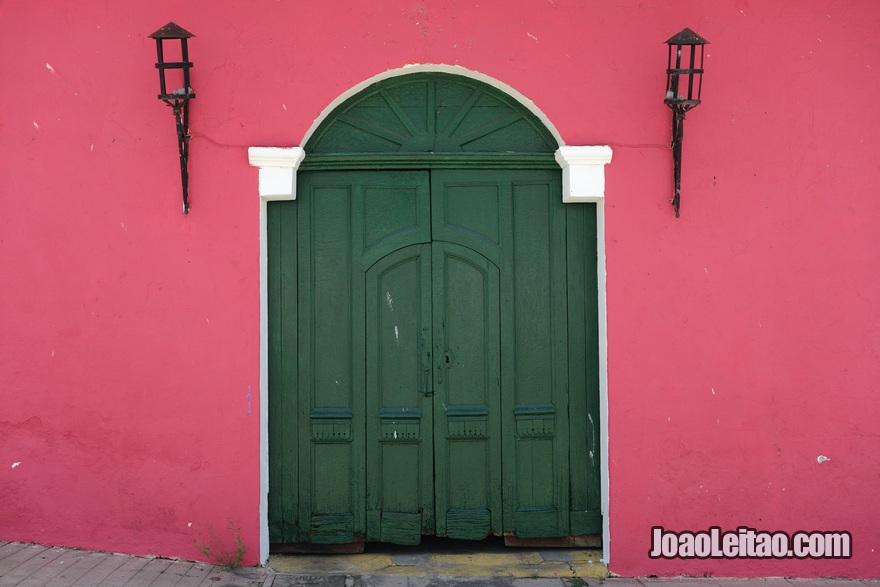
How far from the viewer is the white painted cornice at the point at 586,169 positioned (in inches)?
163

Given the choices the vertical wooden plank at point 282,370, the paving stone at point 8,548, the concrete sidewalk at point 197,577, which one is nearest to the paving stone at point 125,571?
the concrete sidewalk at point 197,577

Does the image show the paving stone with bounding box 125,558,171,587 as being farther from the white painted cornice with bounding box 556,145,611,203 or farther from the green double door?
the white painted cornice with bounding box 556,145,611,203

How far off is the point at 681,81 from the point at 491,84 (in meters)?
1.15

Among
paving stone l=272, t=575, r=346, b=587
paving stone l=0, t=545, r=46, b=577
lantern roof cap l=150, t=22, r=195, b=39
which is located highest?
lantern roof cap l=150, t=22, r=195, b=39

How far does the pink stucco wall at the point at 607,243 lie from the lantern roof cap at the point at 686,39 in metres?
0.34

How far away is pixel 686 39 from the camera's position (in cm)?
387

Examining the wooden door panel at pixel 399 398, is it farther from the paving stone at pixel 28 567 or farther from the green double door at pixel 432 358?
the paving stone at pixel 28 567

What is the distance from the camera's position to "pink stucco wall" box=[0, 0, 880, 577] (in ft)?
13.5

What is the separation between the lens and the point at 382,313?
4.36 m

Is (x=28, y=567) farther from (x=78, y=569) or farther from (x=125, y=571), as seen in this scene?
(x=125, y=571)

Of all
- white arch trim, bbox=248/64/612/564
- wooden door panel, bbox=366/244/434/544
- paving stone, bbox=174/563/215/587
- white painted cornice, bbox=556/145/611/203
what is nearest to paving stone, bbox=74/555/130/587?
paving stone, bbox=174/563/215/587

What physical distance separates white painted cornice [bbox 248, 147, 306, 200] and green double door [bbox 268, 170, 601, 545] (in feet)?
0.63

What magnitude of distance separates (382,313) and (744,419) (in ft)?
7.49

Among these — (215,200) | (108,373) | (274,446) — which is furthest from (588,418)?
(108,373)
